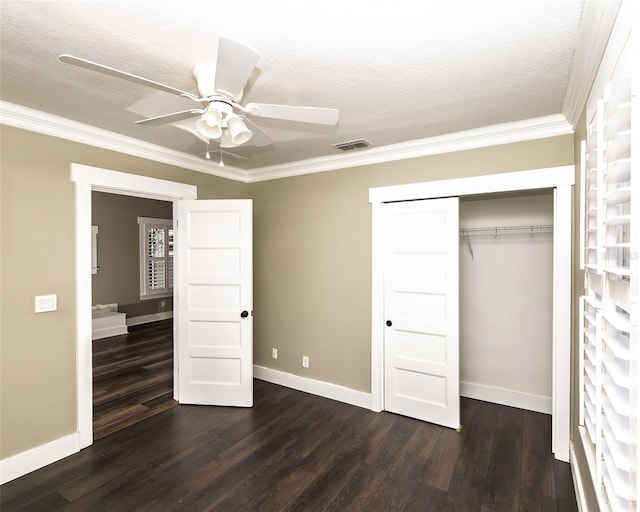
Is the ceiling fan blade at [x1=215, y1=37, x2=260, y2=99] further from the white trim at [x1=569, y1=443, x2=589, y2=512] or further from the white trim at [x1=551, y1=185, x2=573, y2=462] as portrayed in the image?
the white trim at [x1=569, y1=443, x2=589, y2=512]

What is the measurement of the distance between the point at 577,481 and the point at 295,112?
9.07 feet

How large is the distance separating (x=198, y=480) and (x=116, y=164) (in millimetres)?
2532

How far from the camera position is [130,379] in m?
4.21

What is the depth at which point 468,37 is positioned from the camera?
1.64 metres

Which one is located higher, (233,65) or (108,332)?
(233,65)

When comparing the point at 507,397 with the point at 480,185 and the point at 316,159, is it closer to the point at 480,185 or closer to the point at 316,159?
the point at 480,185

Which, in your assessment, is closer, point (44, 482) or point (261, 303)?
point (44, 482)

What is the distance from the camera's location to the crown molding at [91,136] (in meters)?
2.40

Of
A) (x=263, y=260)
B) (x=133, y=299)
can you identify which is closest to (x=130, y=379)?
(x=263, y=260)

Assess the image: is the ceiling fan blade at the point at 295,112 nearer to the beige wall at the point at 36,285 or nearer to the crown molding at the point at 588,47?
the crown molding at the point at 588,47

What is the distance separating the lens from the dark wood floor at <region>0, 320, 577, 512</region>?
2.19m

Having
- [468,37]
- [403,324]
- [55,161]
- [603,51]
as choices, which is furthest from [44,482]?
[603,51]

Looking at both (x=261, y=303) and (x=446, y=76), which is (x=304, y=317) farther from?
(x=446, y=76)

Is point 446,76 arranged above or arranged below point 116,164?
above
